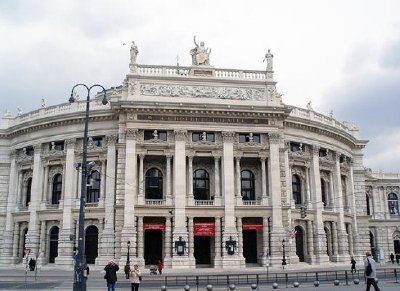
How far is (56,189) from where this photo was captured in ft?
184

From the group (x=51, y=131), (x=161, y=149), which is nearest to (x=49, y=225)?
(x=51, y=131)

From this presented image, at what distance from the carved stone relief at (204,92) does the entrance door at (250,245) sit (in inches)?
593

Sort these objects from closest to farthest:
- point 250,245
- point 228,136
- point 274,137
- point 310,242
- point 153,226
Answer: point 153,226 → point 228,136 → point 250,245 → point 274,137 → point 310,242

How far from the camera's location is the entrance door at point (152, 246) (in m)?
50.4

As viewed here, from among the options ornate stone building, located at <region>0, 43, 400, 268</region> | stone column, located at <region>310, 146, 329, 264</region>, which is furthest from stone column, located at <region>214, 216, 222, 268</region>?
stone column, located at <region>310, 146, 329, 264</region>

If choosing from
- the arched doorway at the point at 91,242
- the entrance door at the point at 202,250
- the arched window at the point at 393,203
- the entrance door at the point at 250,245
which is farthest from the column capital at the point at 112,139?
the arched window at the point at 393,203

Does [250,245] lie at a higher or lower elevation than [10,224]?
lower

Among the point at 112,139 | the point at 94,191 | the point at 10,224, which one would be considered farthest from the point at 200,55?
the point at 10,224

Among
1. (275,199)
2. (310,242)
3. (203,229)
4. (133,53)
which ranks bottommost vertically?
(310,242)

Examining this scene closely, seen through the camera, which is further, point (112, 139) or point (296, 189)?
point (296, 189)

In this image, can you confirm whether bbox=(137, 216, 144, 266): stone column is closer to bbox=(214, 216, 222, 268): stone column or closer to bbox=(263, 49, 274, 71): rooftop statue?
bbox=(214, 216, 222, 268): stone column

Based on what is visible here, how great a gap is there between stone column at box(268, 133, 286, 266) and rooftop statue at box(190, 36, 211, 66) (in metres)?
11.4

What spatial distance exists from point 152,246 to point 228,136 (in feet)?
47.5

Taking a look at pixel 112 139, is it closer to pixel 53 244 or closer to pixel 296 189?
pixel 53 244
